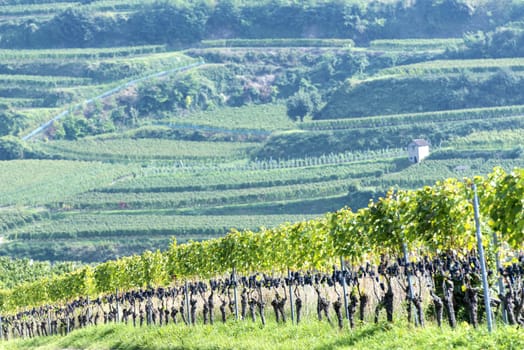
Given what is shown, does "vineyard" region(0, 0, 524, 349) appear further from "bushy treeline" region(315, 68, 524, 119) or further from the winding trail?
the winding trail

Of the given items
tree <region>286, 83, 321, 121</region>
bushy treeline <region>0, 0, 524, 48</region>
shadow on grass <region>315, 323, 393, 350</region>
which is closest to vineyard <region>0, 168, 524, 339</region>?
shadow on grass <region>315, 323, 393, 350</region>

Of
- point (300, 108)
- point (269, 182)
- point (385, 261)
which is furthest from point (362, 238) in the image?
point (300, 108)

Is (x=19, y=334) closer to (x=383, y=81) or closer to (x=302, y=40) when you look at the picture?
(x=383, y=81)

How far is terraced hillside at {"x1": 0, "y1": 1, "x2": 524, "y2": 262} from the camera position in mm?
89938

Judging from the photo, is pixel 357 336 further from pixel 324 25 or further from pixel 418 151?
pixel 324 25

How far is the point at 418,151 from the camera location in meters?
94.8

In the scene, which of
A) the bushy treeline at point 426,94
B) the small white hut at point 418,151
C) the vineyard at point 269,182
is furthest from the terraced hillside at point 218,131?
the small white hut at point 418,151

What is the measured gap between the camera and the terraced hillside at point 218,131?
89.9 metres

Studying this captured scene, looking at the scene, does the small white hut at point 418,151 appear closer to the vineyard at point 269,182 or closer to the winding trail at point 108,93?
the vineyard at point 269,182

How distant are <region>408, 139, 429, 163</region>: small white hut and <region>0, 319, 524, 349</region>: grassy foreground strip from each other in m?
58.6

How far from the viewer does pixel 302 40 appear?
625 feet

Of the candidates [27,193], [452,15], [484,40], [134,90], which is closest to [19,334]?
[27,193]

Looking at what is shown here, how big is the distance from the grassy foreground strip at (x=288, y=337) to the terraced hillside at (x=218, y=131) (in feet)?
160

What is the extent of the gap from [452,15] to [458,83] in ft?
192
